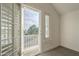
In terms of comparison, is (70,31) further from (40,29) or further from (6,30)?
(6,30)

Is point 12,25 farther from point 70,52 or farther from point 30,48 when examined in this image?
point 70,52

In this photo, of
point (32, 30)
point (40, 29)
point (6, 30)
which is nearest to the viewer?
point (6, 30)

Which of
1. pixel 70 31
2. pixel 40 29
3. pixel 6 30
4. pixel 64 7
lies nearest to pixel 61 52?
pixel 70 31

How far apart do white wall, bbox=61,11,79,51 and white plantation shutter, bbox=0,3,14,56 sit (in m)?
0.78

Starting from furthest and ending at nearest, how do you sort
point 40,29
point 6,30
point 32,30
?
point 40,29, point 32,30, point 6,30

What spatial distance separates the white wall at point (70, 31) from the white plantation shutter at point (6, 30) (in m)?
0.78

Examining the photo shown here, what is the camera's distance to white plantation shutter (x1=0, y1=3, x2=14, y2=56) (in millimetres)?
1223

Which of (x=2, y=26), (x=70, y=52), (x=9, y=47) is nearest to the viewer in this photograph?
(x=2, y=26)

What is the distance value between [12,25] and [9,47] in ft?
1.03

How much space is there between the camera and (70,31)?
1561 millimetres

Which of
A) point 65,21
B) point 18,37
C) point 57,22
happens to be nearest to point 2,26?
point 18,37

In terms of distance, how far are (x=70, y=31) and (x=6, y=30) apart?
3.25ft

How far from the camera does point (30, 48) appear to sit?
1516 mm

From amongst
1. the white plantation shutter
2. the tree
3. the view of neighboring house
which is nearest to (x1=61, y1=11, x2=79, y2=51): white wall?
the view of neighboring house
